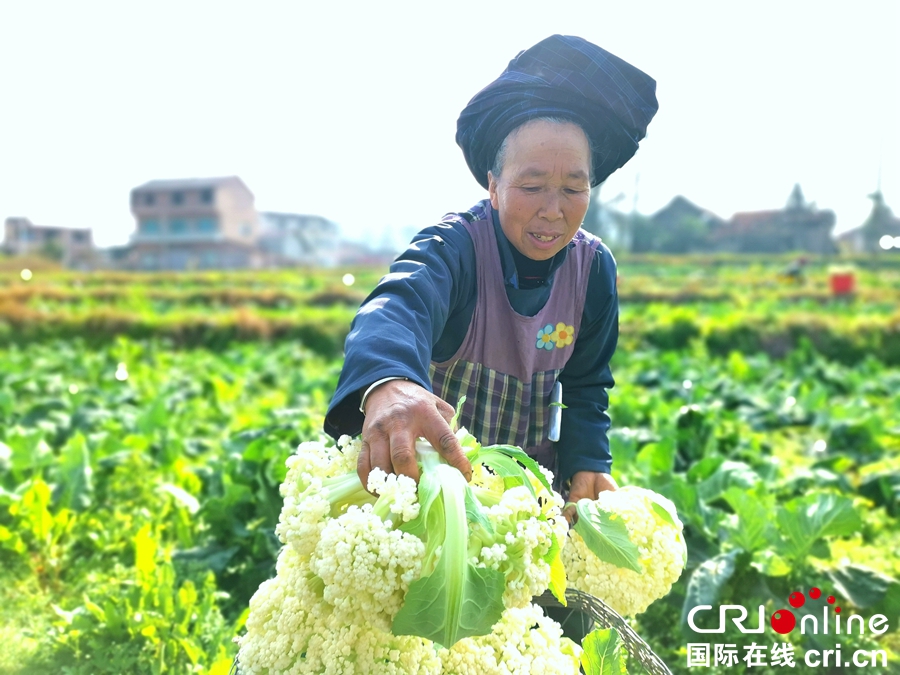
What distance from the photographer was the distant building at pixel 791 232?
1559 inches

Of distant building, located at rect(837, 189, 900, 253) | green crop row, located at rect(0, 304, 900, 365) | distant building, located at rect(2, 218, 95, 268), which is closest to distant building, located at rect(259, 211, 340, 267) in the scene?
distant building, located at rect(2, 218, 95, 268)

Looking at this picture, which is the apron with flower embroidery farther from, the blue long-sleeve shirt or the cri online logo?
the cri online logo

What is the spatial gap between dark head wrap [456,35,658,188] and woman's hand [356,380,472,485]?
82 cm

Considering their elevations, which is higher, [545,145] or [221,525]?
[545,145]

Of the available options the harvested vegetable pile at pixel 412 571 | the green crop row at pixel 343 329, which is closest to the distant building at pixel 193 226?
the green crop row at pixel 343 329

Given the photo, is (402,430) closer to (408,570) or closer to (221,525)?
(408,570)

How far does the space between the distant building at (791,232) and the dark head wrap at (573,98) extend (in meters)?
40.7

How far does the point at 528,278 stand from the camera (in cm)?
204

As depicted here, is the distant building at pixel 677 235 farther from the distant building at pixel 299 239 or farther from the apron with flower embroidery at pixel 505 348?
the apron with flower embroidery at pixel 505 348

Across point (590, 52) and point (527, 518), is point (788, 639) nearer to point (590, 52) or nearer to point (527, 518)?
point (527, 518)

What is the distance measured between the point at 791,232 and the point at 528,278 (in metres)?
42.3

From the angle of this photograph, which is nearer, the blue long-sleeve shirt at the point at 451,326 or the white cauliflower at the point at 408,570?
the white cauliflower at the point at 408,570

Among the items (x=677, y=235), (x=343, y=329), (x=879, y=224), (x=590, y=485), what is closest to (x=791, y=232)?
(x=677, y=235)

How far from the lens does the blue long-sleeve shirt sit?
149cm
